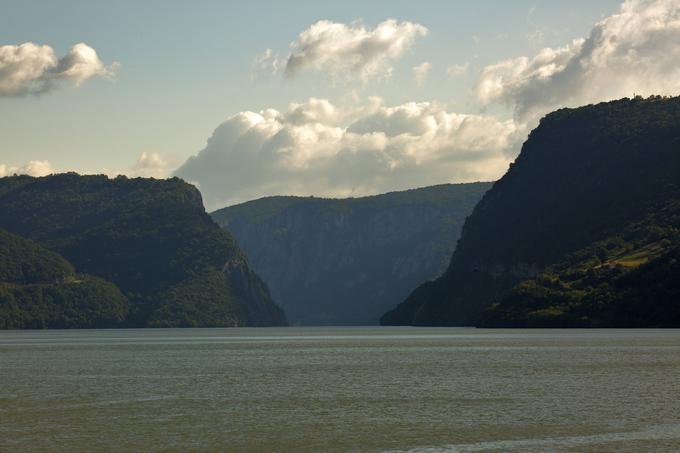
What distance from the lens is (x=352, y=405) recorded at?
98.6 meters

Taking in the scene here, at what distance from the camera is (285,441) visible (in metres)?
76.5

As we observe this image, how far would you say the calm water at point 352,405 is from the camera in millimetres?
75625

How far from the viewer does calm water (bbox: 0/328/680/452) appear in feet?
248

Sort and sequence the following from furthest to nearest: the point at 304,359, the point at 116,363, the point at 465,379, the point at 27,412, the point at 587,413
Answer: the point at 304,359 < the point at 116,363 < the point at 465,379 < the point at 27,412 < the point at 587,413

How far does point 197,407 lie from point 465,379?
41206mm

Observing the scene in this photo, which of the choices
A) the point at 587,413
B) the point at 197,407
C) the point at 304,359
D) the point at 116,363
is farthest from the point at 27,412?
the point at 304,359

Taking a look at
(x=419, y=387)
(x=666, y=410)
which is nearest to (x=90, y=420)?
(x=419, y=387)

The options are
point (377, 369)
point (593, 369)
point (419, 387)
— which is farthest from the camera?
point (377, 369)

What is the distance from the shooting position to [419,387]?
116 metres

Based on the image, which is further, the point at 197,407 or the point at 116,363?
the point at 116,363

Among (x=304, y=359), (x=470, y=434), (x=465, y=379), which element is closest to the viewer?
(x=470, y=434)

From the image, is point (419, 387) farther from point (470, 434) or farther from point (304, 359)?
point (304, 359)

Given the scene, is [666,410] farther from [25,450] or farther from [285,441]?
[25,450]

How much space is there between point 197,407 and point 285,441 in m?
23.8
